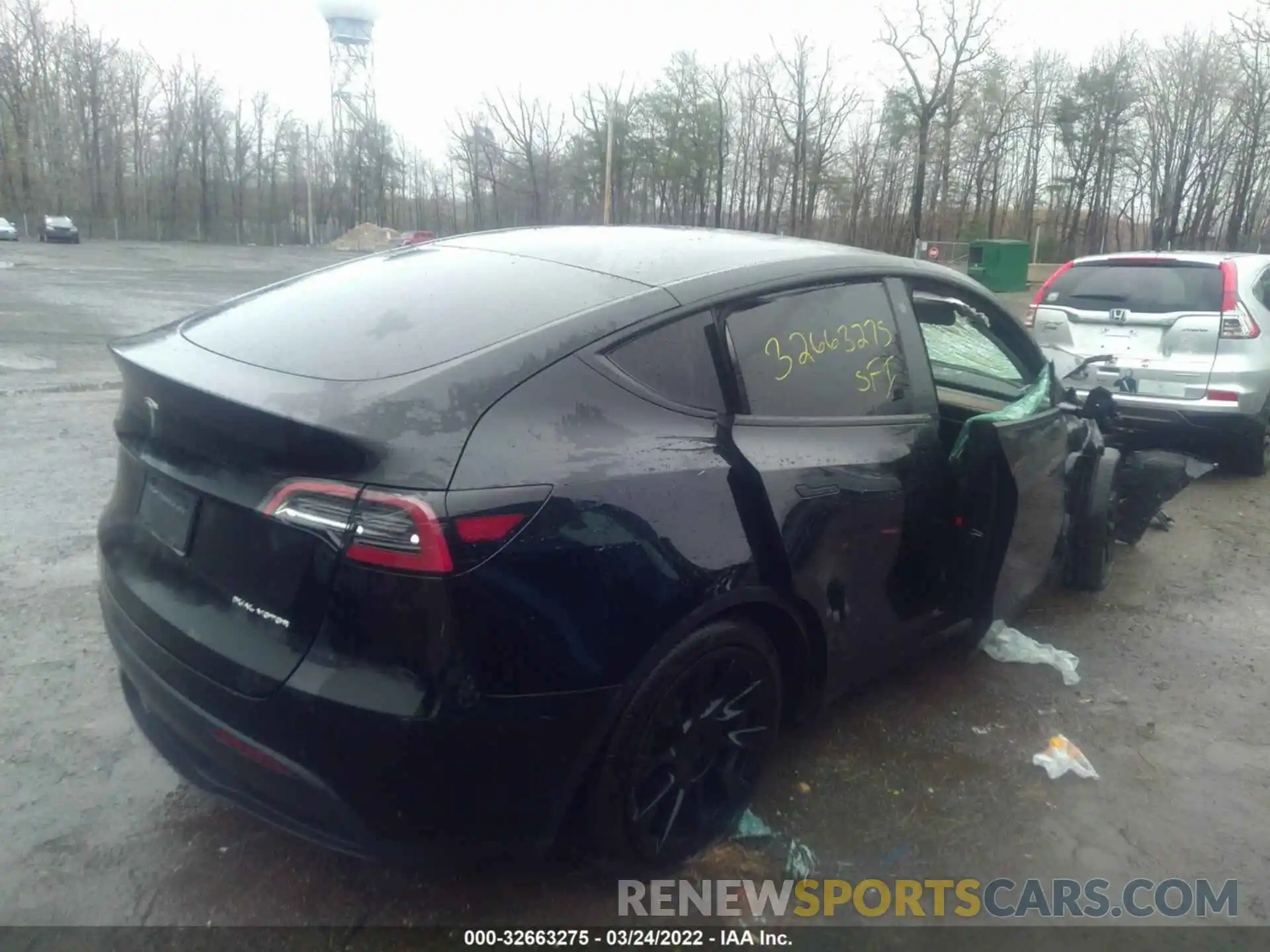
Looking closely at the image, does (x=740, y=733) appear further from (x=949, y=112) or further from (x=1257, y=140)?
(x=1257, y=140)

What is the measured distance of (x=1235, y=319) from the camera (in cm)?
665

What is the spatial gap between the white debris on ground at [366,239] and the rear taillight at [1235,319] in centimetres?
5406

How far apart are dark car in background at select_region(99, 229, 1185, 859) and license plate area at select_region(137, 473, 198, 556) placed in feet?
0.04

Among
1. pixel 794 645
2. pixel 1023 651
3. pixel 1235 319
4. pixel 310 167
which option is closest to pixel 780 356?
pixel 794 645

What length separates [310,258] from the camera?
44.9 metres

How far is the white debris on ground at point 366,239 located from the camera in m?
58.3

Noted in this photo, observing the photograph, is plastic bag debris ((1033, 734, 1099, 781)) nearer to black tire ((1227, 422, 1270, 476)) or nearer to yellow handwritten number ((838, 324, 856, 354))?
yellow handwritten number ((838, 324, 856, 354))

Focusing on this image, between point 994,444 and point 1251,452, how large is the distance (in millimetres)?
4996

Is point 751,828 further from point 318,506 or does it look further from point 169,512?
point 169,512

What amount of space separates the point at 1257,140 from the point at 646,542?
4219 centimetres

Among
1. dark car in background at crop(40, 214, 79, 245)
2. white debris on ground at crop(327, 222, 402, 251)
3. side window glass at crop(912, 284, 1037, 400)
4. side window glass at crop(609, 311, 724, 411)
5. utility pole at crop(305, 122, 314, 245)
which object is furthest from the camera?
utility pole at crop(305, 122, 314, 245)

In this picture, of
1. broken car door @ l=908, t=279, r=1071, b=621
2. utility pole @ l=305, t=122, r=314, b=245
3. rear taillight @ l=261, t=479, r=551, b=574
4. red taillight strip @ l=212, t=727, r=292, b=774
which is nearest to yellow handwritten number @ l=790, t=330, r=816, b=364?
broken car door @ l=908, t=279, r=1071, b=621

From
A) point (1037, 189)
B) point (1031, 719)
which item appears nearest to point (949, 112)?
point (1037, 189)

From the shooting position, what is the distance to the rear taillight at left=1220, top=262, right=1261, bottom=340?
21.7 ft
